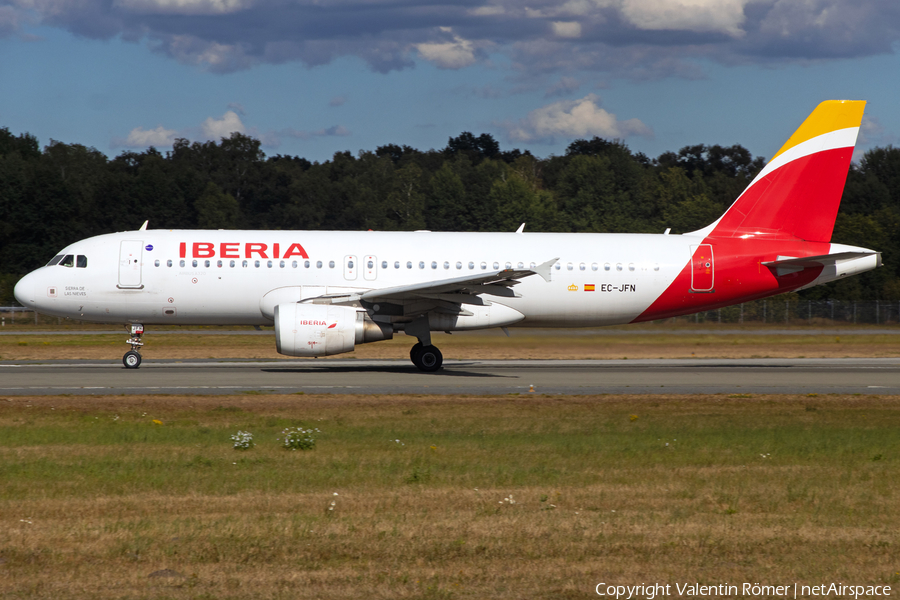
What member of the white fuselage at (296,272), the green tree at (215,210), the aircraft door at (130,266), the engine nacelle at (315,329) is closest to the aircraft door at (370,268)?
the white fuselage at (296,272)

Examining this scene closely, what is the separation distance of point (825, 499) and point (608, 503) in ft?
7.94

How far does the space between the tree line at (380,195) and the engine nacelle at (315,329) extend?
38.2 metres

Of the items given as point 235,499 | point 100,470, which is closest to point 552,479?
point 235,499

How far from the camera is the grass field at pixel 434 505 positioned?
22.8 feet

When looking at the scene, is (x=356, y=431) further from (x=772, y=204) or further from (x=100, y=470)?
(x=772, y=204)

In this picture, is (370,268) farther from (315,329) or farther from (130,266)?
(130,266)

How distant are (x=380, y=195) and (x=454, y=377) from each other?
78.9 metres

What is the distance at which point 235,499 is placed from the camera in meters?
9.25

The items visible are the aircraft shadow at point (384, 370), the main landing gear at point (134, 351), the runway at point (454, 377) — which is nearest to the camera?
the runway at point (454, 377)

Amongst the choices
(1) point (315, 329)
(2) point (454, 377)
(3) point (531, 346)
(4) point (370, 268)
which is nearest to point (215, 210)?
(4) point (370, 268)

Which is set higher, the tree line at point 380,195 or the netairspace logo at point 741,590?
the tree line at point 380,195

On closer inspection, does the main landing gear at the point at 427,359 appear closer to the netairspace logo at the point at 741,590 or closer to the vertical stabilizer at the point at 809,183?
the vertical stabilizer at the point at 809,183

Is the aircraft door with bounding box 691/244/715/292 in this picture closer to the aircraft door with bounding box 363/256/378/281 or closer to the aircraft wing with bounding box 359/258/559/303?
the aircraft wing with bounding box 359/258/559/303

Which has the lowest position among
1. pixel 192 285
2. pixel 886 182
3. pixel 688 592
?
pixel 688 592
